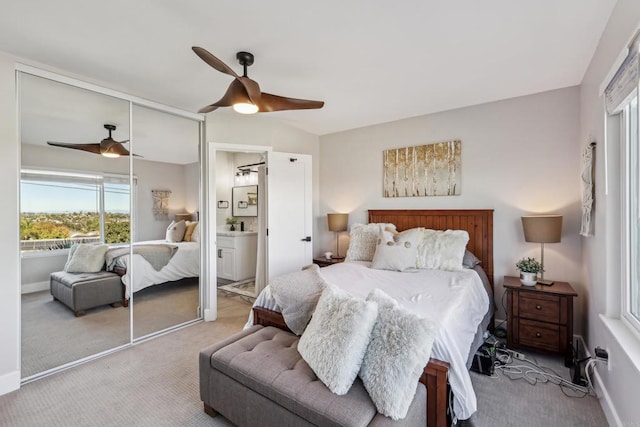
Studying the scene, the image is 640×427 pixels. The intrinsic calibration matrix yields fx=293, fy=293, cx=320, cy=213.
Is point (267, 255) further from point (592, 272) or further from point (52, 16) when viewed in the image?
point (592, 272)

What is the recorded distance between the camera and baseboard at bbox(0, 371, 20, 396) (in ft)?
7.23

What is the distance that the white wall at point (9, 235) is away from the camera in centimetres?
224

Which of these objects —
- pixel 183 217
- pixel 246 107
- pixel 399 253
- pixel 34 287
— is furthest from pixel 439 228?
pixel 34 287

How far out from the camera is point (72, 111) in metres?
2.68

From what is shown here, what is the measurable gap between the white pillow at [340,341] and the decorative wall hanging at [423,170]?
2.49 metres

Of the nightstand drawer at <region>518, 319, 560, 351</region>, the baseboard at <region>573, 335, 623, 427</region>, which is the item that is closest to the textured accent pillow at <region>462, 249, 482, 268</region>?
the nightstand drawer at <region>518, 319, 560, 351</region>

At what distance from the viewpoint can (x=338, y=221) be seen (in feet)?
14.2

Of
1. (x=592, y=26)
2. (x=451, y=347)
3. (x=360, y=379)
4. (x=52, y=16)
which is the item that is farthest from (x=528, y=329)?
(x=52, y=16)

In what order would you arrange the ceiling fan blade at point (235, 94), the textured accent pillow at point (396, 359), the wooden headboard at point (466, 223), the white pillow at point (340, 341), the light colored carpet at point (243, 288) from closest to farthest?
1. the textured accent pillow at point (396, 359)
2. the white pillow at point (340, 341)
3. the ceiling fan blade at point (235, 94)
4. the wooden headboard at point (466, 223)
5. the light colored carpet at point (243, 288)

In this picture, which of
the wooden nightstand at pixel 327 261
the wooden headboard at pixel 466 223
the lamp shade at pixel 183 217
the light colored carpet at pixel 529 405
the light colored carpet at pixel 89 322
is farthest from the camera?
the wooden nightstand at pixel 327 261

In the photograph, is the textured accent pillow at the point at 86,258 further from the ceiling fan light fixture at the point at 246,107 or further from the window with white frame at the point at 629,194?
the window with white frame at the point at 629,194

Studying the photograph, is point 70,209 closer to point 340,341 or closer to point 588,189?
point 340,341

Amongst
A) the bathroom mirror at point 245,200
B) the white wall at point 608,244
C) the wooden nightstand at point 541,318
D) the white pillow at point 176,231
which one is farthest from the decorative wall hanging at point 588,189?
the bathroom mirror at point 245,200

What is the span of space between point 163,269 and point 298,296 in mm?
2031
